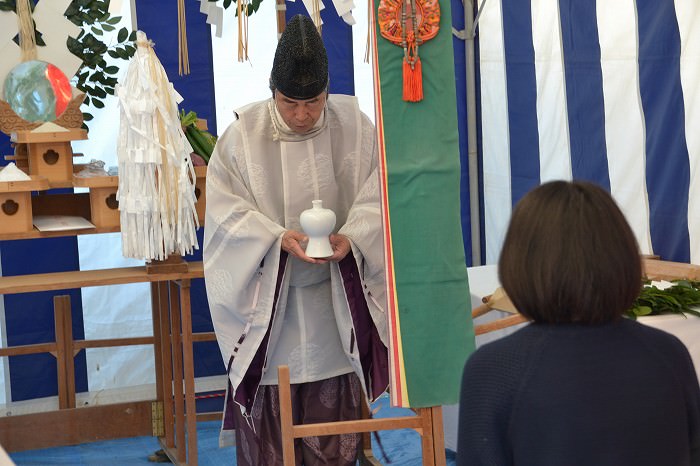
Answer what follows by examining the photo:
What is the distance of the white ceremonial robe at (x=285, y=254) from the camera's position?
2.60 metres

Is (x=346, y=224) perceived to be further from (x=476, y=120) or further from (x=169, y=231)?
(x=476, y=120)

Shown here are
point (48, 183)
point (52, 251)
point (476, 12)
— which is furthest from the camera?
point (476, 12)

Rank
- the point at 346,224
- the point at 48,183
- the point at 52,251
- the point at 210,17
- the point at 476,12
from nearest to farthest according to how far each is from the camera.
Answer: the point at 346,224, the point at 48,183, the point at 210,17, the point at 52,251, the point at 476,12

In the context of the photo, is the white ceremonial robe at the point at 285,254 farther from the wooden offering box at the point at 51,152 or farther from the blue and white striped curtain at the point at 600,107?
the blue and white striped curtain at the point at 600,107

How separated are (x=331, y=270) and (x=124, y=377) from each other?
2356 mm

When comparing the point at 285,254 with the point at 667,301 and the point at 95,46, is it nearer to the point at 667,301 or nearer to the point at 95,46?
→ the point at 667,301

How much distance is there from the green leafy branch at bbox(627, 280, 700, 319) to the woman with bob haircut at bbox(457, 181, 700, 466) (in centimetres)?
172

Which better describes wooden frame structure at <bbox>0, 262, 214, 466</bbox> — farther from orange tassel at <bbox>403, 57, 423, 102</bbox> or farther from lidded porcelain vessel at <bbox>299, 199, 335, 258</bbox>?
orange tassel at <bbox>403, 57, 423, 102</bbox>

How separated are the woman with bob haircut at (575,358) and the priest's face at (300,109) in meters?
1.31

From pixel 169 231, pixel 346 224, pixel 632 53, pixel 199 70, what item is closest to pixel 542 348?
Result: pixel 346 224

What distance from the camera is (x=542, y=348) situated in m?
1.28

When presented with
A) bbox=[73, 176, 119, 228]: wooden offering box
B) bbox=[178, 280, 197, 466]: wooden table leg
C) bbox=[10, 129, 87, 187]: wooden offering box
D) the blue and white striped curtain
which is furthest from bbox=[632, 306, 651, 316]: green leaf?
bbox=[10, 129, 87, 187]: wooden offering box

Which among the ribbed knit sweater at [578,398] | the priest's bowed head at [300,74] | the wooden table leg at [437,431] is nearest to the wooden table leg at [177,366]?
the priest's bowed head at [300,74]

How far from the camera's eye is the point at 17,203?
3459mm
